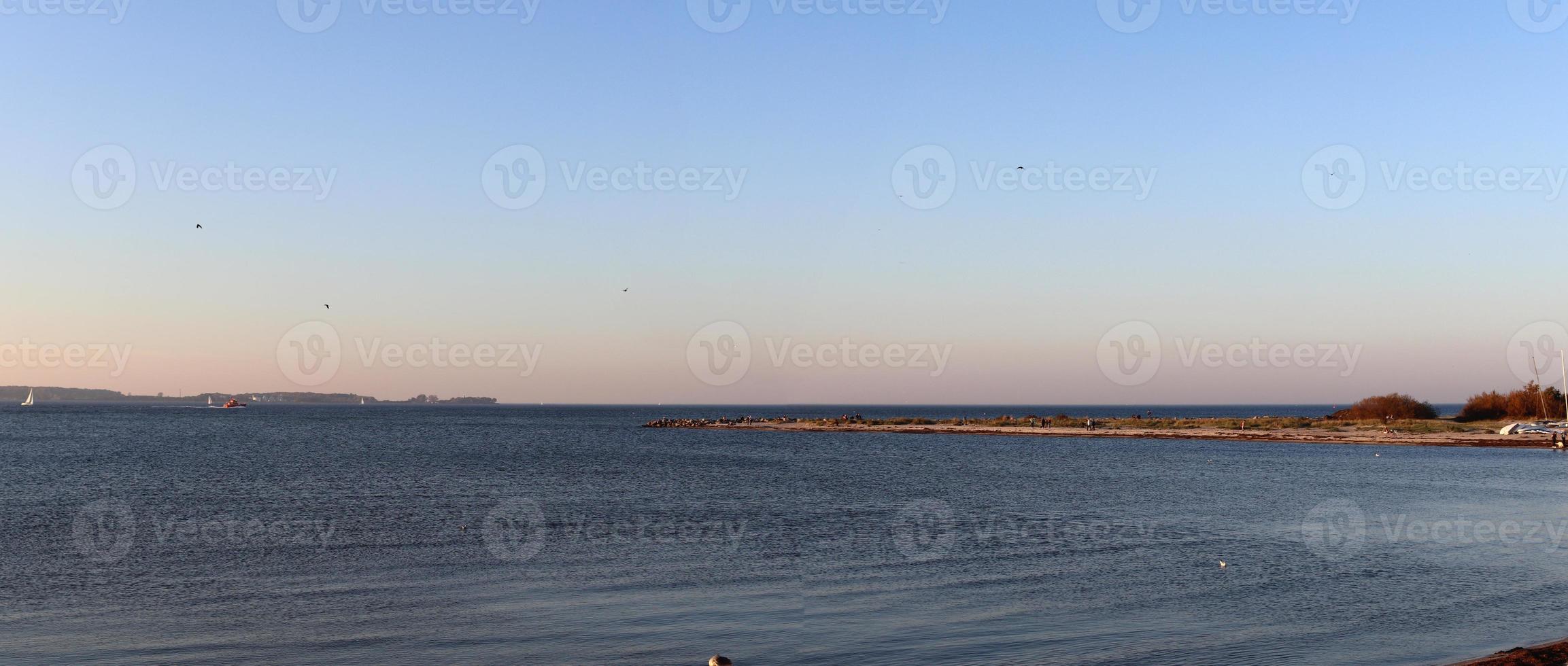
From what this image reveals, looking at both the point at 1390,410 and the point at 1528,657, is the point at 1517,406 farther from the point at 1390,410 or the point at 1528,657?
the point at 1528,657

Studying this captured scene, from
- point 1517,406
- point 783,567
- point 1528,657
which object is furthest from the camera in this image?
point 1517,406

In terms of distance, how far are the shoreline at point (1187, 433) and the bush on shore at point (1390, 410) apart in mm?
12601

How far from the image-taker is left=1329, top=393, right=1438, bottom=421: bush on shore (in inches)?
4545

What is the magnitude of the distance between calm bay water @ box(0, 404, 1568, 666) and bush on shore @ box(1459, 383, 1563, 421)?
5710 cm

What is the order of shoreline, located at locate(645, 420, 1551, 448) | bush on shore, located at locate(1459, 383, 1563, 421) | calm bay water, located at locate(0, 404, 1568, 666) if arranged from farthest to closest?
1. bush on shore, located at locate(1459, 383, 1563, 421)
2. shoreline, located at locate(645, 420, 1551, 448)
3. calm bay water, located at locate(0, 404, 1568, 666)

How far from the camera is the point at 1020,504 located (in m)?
43.4

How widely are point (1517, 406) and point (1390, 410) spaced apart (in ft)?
38.1

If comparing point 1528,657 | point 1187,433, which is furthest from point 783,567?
point 1187,433

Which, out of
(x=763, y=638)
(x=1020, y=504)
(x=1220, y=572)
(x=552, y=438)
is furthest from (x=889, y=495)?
(x=552, y=438)

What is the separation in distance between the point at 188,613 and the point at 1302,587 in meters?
24.5

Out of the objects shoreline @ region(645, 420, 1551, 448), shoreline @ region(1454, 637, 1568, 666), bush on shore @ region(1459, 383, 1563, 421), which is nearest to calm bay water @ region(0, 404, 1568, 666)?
shoreline @ region(1454, 637, 1568, 666)

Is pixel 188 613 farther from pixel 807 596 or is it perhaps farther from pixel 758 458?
pixel 758 458

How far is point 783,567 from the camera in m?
28.0

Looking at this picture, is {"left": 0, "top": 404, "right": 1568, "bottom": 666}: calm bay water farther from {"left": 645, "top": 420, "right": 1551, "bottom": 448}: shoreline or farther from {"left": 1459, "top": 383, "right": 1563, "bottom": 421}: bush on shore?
{"left": 1459, "top": 383, "right": 1563, "bottom": 421}: bush on shore
